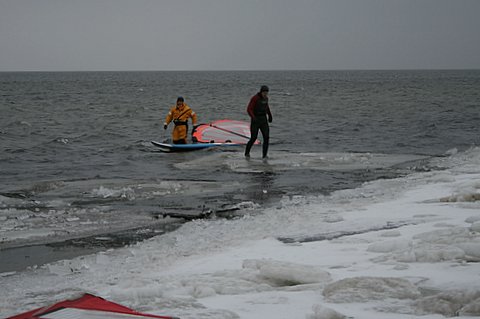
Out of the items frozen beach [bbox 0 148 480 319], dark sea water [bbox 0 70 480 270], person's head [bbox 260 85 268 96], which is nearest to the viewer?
frozen beach [bbox 0 148 480 319]

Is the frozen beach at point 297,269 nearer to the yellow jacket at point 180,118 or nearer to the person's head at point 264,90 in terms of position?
the person's head at point 264,90

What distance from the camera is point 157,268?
6.23m

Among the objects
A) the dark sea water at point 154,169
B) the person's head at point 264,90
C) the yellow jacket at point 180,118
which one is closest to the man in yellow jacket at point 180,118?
the yellow jacket at point 180,118

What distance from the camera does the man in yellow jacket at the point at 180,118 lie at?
1823 cm

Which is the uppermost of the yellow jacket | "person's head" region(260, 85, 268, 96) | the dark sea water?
"person's head" region(260, 85, 268, 96)

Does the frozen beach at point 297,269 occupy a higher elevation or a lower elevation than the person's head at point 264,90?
lower

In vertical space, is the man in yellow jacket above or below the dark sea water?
above

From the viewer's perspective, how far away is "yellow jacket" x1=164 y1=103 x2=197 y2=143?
721 inches

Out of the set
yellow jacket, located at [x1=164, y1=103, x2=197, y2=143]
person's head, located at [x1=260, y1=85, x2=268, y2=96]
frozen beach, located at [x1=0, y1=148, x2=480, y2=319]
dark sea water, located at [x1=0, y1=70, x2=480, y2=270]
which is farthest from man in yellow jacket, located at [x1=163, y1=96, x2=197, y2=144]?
frozen beach, located at [x1=0, y1=148, x2=480, y2=319]

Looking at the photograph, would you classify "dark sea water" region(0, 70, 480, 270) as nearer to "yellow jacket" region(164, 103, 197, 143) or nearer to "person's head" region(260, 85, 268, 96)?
"yellow jacket" region(164, 103, 197, 143)

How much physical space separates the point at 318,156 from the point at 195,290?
12.4 meters

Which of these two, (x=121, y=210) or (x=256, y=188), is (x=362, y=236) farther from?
(x=256, y=188)

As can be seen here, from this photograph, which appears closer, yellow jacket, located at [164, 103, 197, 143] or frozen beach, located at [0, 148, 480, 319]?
frozen beach, located at [0, 148, 480, 319]

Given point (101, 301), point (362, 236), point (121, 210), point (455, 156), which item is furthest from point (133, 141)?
point (101, 301)
